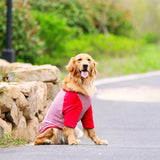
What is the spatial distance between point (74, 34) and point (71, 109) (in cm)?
1989

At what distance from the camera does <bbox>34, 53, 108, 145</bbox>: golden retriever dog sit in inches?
261

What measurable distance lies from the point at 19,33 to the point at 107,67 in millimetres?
7741

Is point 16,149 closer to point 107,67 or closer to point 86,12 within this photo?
point 107,67

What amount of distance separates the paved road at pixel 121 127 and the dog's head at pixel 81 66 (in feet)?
3.43

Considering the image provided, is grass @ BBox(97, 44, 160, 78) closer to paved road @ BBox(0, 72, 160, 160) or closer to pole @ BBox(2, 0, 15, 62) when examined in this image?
paved road @ BBox(0, 72, 160, 160)

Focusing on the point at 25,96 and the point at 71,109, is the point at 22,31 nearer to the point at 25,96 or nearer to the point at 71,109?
the point at 25,96

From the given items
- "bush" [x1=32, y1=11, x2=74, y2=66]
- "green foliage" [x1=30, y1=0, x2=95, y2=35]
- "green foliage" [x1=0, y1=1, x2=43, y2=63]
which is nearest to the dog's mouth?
"green foliage" [x1=0, y1=1, x2=43, y2=63]

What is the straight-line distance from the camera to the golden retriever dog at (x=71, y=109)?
6.63 m

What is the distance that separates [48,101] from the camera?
32.4ft

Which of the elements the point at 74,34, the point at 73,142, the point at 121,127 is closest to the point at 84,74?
the point at 73,142

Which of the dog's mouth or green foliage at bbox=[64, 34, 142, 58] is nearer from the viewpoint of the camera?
the dog's mouth

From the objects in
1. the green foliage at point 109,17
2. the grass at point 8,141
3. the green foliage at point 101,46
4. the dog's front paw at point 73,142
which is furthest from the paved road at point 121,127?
the green foliage at point 109,17

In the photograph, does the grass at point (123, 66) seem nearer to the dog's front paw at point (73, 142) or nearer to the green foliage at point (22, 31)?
the green foliage at point (22, 31)

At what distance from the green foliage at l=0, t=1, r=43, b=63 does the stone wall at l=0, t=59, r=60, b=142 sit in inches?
241
